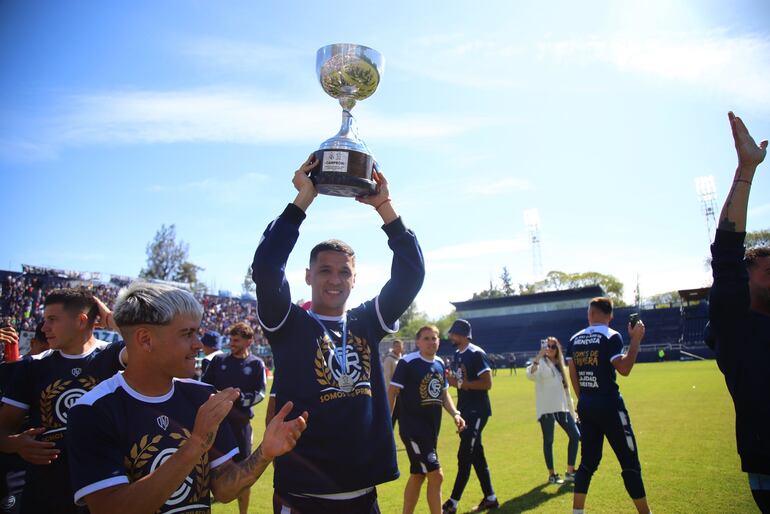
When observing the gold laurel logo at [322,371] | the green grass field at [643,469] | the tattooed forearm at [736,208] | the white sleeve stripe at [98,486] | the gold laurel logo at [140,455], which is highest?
the tattooed forearm at [736,208]

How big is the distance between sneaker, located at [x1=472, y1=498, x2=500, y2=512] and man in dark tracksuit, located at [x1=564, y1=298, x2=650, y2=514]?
108 centimetres

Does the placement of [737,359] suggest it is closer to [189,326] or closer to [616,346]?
[189,326]

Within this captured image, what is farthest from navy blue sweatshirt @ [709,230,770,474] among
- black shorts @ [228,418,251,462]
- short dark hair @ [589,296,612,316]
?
black shorts @ [228,418,251,462]

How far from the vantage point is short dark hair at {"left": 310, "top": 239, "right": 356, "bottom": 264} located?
3.21 m

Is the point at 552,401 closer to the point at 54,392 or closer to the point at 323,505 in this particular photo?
the point at 323,505

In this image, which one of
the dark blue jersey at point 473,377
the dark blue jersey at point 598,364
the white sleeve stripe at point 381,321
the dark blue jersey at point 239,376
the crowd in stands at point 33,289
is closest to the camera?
the white sleeve stripe at point 381,321

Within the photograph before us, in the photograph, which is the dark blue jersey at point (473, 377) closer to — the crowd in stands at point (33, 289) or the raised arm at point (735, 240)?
the raised arm at point (735, 240)

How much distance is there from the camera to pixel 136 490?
6.46 feet

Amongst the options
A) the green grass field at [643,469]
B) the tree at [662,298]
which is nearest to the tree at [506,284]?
the tree at [662,298]

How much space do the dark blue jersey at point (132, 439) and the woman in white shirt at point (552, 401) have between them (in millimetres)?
6957

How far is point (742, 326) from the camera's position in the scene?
2.86 m

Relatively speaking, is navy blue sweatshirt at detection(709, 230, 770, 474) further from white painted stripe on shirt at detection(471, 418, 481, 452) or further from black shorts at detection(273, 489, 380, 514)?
white painted stripe on shirt at detection(471, 418, 481, 452)

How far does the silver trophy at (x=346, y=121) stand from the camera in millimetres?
3170

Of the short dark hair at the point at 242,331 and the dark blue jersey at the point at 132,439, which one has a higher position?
the short dark hair at the point at 242,331
